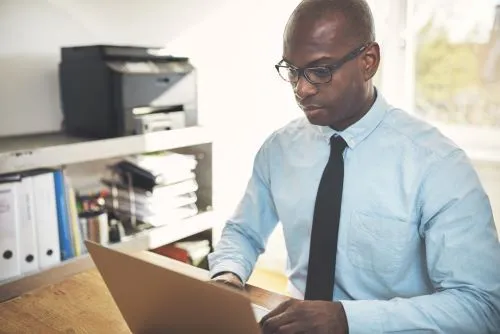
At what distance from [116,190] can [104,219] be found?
275 millimetres

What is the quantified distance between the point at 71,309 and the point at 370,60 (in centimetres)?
95

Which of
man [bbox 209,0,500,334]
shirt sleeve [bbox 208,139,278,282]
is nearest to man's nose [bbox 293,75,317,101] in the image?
man [bbox 209,0,500,334]

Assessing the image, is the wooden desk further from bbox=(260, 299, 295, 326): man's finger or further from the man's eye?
the man's eye

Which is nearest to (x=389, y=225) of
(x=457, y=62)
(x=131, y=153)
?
(x=131, y=153)

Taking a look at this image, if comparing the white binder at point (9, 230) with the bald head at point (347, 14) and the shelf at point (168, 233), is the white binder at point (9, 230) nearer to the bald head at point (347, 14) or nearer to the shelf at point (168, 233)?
the shelf at point (168, 233)

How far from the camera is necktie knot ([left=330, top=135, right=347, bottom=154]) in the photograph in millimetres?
1343

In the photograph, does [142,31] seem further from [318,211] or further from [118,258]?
[118,258]

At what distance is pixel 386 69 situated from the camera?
2.79 m

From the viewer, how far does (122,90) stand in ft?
6.10

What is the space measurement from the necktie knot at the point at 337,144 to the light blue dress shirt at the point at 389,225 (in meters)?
0.01

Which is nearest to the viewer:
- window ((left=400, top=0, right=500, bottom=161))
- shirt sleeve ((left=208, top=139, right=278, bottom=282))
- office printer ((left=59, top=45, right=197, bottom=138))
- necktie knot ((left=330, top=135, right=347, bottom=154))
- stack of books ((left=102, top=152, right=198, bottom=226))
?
necktie knot ((left=330, top=135, right=347, bottom=154))

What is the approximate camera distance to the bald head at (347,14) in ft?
4.04

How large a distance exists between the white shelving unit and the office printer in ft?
0.18

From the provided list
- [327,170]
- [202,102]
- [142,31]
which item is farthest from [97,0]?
[327,170]
